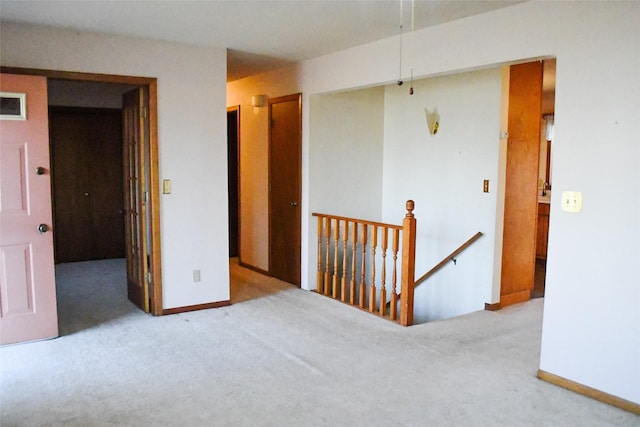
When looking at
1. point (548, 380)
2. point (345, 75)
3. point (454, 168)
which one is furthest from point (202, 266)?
point (548, 380)

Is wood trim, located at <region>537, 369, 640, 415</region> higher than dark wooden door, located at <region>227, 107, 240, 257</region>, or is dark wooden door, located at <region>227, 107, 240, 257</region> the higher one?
dark wooden door, located at <region>227, 107, 240, 257</region>

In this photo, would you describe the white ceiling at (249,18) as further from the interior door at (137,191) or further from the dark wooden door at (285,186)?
the dark wooden door at (285,186)

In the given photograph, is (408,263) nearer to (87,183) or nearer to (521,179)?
(521,179)

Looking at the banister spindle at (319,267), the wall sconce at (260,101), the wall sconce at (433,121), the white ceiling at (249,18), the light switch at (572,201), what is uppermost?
the white ceiling at (249,18)

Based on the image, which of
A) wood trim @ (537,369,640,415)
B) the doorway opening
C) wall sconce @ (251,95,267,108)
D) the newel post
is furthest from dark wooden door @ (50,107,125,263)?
wood trim @ (537,369,640,415)

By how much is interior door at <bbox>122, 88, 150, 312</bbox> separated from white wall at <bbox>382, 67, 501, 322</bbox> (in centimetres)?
264

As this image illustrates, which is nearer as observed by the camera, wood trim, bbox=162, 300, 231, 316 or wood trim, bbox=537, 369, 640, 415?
wood trim, bbox=537, 369, 640, 415

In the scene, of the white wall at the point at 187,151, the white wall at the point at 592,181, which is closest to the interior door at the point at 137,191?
the white wall at the point at 187,151

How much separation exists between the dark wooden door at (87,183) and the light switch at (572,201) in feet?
18.8

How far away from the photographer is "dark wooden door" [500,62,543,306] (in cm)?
461

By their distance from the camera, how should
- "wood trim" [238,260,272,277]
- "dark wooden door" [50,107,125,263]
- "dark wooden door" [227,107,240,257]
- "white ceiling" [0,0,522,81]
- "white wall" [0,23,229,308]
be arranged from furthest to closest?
"dark wooden door" [227,107,240,257]
"dark wooden door" [50,107,125,263]
"wood trim" [238,260,272,277]
"white wall" [0,23,229,308]
"white ceiling" [0,0,522,81]

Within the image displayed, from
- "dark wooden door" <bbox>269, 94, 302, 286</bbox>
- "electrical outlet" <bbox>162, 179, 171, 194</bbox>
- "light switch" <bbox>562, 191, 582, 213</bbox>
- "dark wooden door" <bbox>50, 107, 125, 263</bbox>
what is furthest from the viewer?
"dark wooden door" <bbox>50, 107, 125, 263</bbox>

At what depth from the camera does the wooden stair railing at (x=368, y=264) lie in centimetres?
408

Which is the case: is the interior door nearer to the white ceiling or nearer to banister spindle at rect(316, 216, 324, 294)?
the white ceiling
